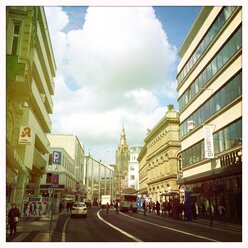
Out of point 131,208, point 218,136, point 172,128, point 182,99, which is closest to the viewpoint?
point 218,136

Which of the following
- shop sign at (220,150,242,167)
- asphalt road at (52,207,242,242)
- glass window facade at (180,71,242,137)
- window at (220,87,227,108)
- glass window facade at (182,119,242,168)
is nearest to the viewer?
asphalt road at (52,207,242,242)

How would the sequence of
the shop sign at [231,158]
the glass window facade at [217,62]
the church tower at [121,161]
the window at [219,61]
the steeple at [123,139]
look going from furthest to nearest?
the steeple at [123,139] → the church tower at [121,161] → the window at [219,61] → the glass window facade at [217,62] → the shop sign at [231,158]

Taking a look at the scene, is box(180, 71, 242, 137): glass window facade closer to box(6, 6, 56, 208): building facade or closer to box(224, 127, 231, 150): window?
box(224, 127, 231, 150): window

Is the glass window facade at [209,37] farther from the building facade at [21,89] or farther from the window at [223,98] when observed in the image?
the building facade at [21,89]

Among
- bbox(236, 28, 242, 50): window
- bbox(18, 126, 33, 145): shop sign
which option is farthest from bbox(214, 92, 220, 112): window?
bbox(18, 126, 33, 145): shop sign

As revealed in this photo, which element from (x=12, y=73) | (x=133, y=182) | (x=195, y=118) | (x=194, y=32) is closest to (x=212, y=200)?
(x=195, y=118)

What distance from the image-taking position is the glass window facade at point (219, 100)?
78.1 ft

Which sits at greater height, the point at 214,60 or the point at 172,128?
the point at 214,60

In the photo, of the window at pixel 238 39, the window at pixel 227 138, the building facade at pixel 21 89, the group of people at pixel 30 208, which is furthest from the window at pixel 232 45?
the group of people at pixel 30 208

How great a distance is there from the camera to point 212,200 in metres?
30.2

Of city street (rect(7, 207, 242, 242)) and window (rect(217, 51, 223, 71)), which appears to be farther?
window (rect(217, 51, 223, 71))

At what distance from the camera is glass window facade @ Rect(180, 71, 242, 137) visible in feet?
78.1
